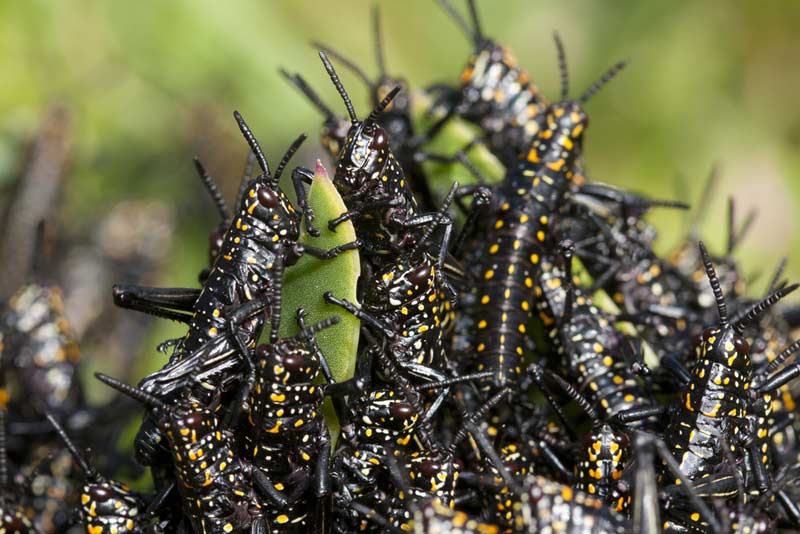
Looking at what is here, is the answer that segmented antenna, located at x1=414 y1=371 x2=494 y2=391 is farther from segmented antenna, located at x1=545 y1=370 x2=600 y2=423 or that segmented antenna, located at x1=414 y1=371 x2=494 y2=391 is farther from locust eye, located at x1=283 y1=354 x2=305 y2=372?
locust eye, located at x1=283 y1=354 x2=305 y2=372

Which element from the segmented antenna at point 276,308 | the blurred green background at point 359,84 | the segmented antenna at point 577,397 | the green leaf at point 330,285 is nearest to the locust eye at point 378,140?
→ the green leaf at point 330,285

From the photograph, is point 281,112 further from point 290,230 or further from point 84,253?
point 290,230

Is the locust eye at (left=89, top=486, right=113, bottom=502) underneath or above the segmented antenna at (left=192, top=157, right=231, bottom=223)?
underneath

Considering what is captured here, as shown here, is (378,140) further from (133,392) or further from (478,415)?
(133,392)

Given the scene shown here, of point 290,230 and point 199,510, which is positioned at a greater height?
point 290,230

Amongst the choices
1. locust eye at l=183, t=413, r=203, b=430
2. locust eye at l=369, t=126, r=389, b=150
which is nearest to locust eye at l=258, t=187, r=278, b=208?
locust eye at l=369, t=126, r=389, b=150

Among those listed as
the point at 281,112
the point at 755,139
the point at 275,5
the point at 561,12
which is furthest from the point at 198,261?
the point at 755,139
